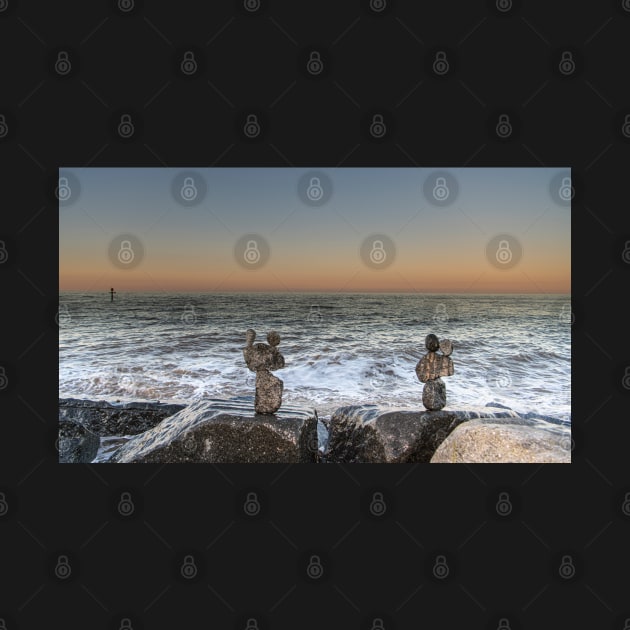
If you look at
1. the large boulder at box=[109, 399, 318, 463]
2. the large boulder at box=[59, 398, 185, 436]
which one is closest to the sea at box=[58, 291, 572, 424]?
the large boulder at box=[59, 398, 185, 436]

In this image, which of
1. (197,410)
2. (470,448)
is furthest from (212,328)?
(470,448)

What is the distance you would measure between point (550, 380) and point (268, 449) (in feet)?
34.3

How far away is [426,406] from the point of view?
7273 mm

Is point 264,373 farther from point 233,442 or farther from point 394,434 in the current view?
point 394,434

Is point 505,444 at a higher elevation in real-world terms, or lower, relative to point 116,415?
higher

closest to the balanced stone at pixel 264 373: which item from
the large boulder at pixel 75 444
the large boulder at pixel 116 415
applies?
the large boulder at pixel 75 444

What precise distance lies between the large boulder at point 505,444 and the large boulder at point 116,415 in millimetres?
6766

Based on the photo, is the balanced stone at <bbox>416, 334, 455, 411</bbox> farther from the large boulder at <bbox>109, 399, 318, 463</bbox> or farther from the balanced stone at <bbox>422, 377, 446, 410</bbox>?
the large boulder at <bbox>109, 399, 318, 463</bbox>

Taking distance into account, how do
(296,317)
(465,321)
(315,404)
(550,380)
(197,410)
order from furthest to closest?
1. (465,321)
2. (296,317)
3. (550,380)
4. (315,404)
5. (197,410)

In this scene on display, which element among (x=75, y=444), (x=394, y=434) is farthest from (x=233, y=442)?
(x=75, y=444)

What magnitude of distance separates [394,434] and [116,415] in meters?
6.75

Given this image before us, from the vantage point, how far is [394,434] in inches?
274

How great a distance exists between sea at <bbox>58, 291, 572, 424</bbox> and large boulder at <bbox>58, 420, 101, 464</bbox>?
2.25m

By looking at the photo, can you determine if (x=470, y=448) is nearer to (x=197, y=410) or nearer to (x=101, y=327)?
(x=197, y=410)
